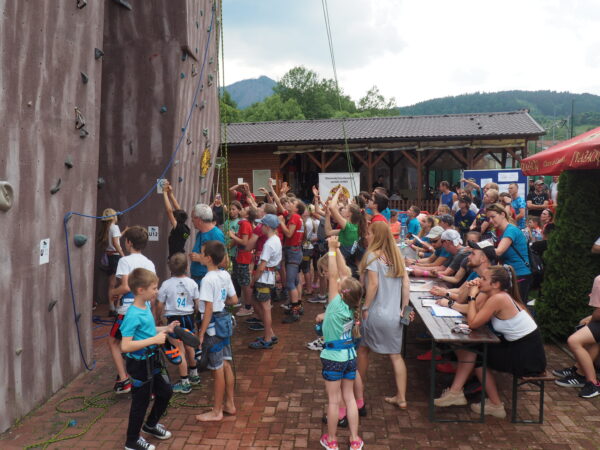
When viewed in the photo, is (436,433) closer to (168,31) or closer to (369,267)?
(369,267)

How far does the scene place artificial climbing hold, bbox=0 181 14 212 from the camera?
147 inches

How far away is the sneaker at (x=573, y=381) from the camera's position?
16.1 feet

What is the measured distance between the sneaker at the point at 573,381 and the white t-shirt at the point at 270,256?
3.34m

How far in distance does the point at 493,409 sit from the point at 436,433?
2.17ft

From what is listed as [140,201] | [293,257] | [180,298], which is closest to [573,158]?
[293,257]

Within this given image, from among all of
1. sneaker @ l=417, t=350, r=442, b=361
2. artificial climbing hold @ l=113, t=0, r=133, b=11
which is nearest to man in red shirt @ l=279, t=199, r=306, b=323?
sneaker @ l=417, t=350, r=442, b=361

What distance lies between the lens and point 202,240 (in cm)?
563

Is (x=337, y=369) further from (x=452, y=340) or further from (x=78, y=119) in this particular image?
(x=78, y=119)

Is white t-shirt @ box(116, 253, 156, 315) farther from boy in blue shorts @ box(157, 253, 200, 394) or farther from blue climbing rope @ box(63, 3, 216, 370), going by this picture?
blue climbing rope @ box(63, 3, 216, 370)

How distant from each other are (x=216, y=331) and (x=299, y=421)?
3.51ft

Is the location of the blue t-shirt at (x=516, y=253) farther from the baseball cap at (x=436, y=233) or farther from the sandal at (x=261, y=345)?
the sandal at (x=261, y=345)

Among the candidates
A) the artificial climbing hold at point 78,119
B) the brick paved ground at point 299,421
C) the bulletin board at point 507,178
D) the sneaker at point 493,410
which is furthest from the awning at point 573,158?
the bulletin board at point 507,178

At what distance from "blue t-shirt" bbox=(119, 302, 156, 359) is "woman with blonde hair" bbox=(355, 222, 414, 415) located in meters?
1.92

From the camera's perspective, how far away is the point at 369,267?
14.5ft
